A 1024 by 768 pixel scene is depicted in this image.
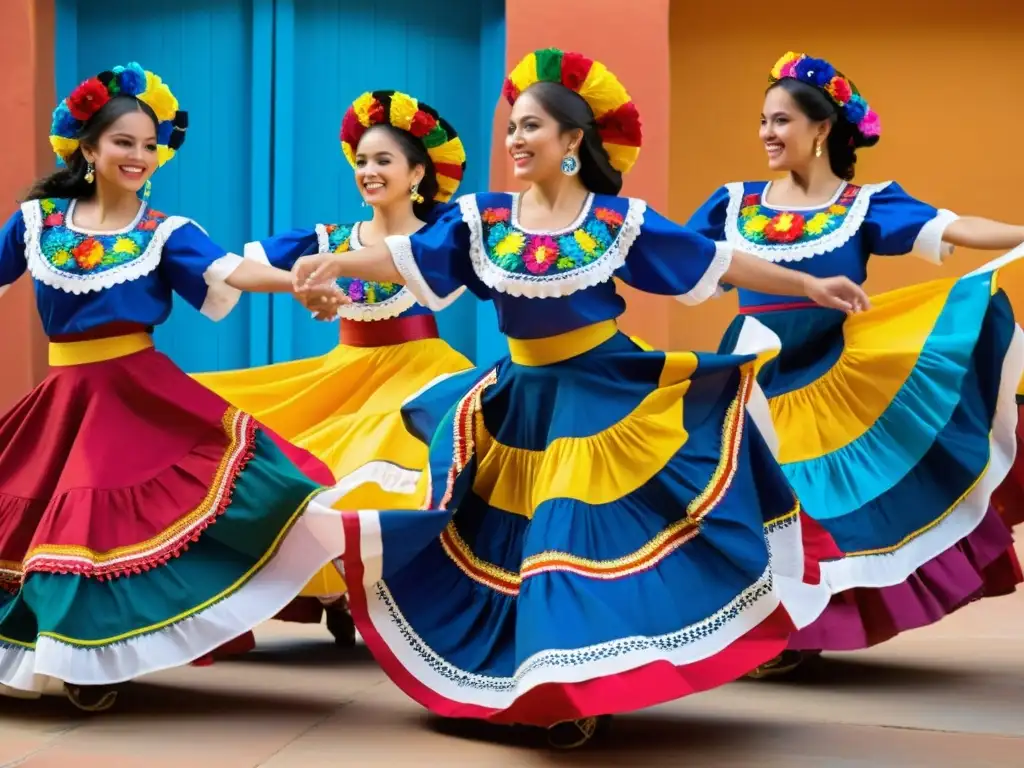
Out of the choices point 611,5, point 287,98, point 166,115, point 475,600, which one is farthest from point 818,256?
point 287,98

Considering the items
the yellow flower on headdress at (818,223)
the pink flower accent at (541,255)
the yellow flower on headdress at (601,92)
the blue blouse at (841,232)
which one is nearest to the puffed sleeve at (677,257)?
the pink flower accent at (541,255)

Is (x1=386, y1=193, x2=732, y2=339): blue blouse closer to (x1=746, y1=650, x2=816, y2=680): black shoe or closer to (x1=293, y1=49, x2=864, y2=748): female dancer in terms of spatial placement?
(x1=293, y1=49, x2=864, y2=748): female dancer

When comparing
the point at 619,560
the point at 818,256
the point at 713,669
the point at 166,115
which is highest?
the point at 166,115

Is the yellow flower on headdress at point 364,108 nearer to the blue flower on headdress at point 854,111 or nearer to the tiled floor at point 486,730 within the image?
the blue flower on headdress at point 854,111

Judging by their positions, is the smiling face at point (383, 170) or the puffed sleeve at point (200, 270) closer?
the puffed sleeve at point (200, 270)

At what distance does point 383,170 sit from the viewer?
4633 millimetres

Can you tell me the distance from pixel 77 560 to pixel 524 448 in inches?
39.5

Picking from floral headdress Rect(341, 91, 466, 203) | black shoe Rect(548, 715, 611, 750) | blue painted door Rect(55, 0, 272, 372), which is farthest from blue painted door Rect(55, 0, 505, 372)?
black shoe Rect(548, 715, 611, 750)

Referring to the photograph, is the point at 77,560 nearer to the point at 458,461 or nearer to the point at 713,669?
the point at 458,461

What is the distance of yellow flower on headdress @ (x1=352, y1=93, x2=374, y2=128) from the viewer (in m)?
4.68

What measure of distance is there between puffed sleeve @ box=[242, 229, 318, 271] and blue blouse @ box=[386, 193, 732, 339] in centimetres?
130

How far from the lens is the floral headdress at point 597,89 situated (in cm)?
337

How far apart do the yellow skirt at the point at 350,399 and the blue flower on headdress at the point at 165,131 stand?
850 mm

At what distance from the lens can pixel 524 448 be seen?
10.7 feet
